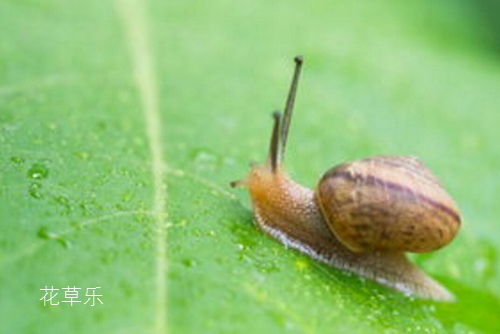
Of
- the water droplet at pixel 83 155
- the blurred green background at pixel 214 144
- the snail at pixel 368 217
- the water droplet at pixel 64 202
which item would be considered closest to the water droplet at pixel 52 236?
the blurred green background at pixel 214 144

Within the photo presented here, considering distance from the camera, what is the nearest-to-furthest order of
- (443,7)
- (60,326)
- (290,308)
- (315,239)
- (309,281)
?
1. (60,326)
2. (290,308)
3. (309,281)
4. (315,239)
5. (443,7)

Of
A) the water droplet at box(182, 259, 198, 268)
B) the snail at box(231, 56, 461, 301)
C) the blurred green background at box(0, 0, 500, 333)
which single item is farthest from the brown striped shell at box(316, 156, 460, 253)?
the water droplet at box(182, 259, 198, 268)

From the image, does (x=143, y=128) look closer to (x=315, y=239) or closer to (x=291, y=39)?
(x=315, y=239)

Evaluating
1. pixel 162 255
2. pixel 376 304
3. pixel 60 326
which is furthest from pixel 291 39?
pixel 60 326

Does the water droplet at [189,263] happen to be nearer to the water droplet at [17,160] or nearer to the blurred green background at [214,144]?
the blurred green background at [214,144]

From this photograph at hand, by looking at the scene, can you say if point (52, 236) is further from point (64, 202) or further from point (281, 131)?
point (281, 131)

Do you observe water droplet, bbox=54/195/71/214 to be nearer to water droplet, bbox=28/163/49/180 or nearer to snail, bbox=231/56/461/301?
water droplet, bbox=28/163/49/180
